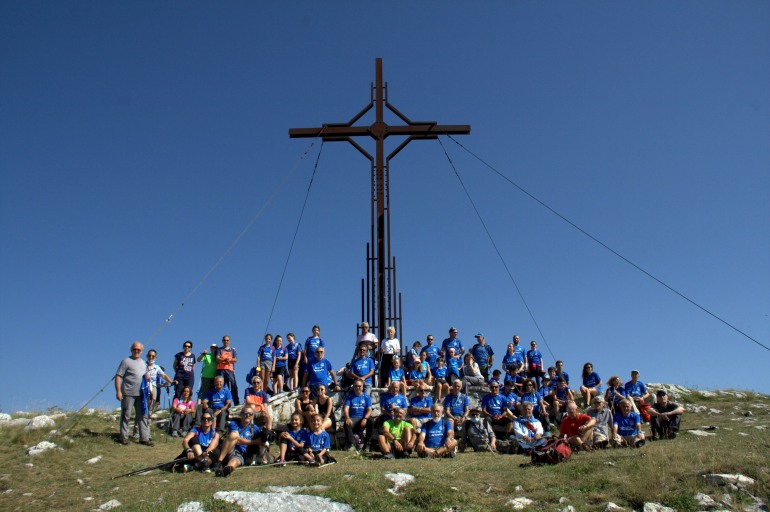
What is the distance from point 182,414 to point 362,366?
3.99 meters

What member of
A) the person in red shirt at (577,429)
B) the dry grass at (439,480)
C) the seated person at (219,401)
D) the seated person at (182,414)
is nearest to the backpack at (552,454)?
the dry grass at (439,480)

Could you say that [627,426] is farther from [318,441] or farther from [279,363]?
[279,363]

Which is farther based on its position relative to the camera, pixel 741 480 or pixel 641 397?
pixel 641 397

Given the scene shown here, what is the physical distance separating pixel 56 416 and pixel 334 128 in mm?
9349

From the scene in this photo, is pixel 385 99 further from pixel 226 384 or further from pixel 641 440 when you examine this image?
pixel 641 440

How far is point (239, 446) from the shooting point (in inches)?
416

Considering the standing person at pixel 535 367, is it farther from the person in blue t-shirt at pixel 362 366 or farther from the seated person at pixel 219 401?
the seated person at pixel 219 401

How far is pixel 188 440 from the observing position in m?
10.5

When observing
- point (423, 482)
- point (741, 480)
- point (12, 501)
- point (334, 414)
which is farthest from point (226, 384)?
point (741, 480)

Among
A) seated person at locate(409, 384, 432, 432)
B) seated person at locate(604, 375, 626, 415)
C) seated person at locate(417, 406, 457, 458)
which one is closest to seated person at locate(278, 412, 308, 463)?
seated person at locate(417, 406, 457, 458)

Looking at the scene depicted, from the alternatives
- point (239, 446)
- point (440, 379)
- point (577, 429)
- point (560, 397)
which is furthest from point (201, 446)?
point (560, 397)

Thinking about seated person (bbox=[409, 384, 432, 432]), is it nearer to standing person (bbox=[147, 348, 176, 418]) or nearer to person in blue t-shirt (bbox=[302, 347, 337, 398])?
person in blue t-shirt (bbox=[302, 347, 337, 398])

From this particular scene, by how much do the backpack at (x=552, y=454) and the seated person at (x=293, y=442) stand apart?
12.2 feet

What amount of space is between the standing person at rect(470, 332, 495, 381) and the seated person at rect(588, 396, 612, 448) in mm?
4848
